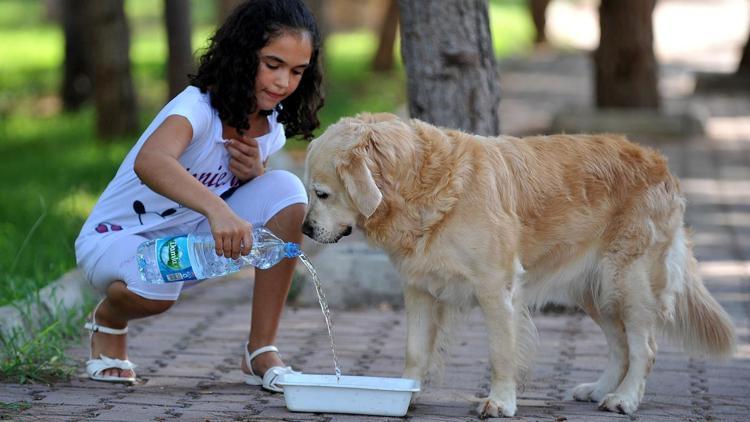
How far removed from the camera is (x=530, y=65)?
2089cm

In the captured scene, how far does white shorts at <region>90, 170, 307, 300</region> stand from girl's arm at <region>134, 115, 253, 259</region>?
447mm

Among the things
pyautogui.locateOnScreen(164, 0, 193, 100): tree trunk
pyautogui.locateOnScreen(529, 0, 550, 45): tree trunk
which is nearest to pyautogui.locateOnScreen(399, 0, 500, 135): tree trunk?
pyautogui.locateOnScreen(164, 0, 193, 100): tree trunk

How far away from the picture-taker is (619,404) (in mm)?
4359

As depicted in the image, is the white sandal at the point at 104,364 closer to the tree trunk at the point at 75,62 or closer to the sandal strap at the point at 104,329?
the sandal strap at the point at 104,329

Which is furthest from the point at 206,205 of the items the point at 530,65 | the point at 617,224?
the point at 530,65

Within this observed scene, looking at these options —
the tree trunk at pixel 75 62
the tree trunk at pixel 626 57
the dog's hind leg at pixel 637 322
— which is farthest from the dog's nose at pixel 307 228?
the tree trunk at pixel 75 62

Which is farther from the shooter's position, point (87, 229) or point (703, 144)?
point (703, 144)

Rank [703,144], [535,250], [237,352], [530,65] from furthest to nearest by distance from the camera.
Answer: [530,65]
[703,144]
[237,352]
[535,250]

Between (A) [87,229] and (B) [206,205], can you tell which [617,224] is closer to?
(B) [206,205]

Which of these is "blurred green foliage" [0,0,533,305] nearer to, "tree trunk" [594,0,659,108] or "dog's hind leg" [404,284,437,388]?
"dog's hind leg" [404,284,437,388]

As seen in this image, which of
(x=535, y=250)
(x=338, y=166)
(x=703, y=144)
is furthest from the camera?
(x=703, y=144)

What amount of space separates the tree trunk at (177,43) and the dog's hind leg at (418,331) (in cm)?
696

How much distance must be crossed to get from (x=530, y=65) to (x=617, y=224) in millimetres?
16757

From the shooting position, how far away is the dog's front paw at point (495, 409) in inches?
164
